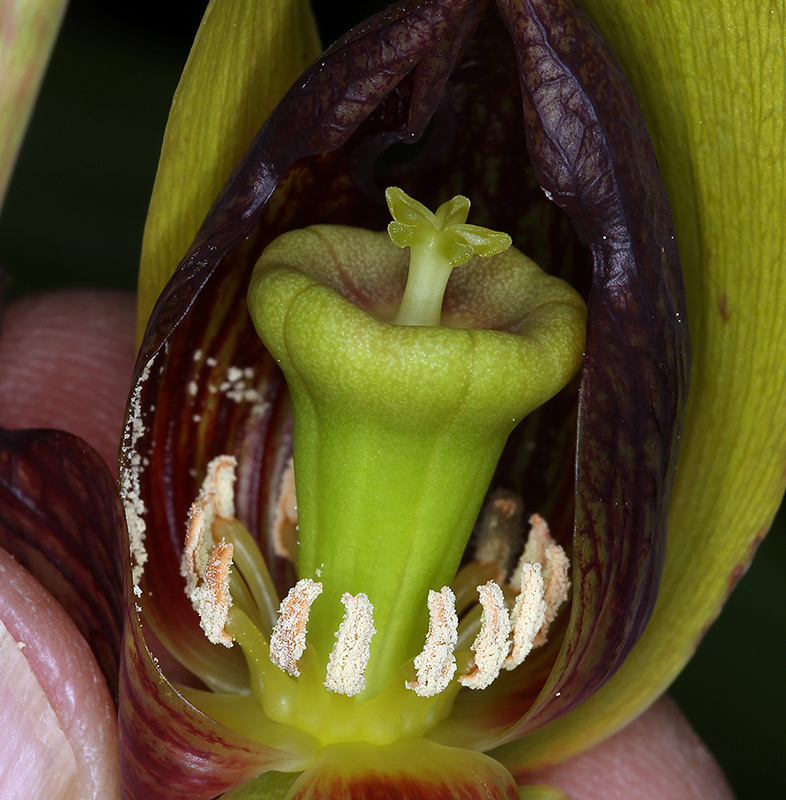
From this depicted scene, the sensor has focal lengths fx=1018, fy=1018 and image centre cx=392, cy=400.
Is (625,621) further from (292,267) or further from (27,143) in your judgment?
(27,143)

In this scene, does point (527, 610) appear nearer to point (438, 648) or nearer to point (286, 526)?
point (438, 648)

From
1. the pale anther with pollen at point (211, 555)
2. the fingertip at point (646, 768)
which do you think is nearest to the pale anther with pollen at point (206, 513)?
the pale anther with pollen at point (211, 555)

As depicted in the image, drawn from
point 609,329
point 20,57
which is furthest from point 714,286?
point 20,57

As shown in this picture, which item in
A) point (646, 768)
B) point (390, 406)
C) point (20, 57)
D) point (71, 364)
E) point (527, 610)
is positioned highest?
point (20, 57)

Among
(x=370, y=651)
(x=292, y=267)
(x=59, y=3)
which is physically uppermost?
(x=59, y=3)

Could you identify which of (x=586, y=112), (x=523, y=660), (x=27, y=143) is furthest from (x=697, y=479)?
(x=27, y=143)

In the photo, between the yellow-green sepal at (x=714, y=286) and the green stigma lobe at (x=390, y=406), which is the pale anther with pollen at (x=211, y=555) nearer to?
the green stigma lobe at (x=390, y=406)
